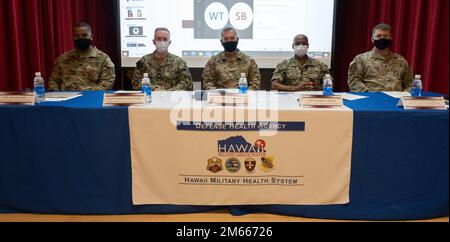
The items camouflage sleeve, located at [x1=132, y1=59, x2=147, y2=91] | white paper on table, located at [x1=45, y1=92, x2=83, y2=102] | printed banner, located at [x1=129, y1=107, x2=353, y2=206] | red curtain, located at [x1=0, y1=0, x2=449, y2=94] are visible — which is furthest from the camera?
camouflage sleeve, located at [x1=132, y1=59, x2=147, y2=91]

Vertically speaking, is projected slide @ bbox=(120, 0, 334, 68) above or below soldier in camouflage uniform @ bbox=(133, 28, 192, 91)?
above

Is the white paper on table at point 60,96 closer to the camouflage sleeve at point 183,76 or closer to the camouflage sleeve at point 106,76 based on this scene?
the camouflage sleeve at point 106,76

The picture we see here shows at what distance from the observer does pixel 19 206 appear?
2.12 metres

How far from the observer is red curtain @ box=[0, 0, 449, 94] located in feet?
10.4

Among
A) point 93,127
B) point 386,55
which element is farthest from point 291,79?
point 93,127

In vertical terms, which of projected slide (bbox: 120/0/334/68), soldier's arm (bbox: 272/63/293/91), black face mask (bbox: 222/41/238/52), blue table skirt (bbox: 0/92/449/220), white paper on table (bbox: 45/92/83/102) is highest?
projected slide (bbox: 120/0/334/68)

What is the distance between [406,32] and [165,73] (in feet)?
7.89

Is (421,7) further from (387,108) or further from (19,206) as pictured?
(19,206)

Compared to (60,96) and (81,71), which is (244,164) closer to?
(60,96)

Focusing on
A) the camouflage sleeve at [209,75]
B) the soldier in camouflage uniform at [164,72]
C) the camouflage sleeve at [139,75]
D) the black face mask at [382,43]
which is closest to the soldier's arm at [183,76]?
the soldier in camouflage uniform at [164,72]

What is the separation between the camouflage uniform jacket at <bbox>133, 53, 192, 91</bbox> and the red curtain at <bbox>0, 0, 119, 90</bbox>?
96 centimetres

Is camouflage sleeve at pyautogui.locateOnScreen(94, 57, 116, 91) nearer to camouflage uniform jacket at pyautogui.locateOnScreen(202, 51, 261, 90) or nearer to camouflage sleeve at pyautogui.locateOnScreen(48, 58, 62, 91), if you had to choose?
camouflage sleeve at pyautogui.locateOnScreen(48, 58, 62, 91)

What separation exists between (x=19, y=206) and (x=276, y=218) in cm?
144

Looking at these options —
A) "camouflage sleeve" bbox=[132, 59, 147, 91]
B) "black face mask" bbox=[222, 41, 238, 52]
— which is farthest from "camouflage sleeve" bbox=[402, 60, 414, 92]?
"camouflage sleeve" bbox=[132, 59, 147, 91]
